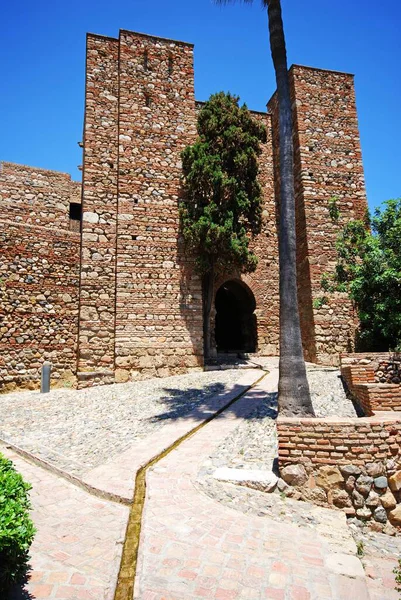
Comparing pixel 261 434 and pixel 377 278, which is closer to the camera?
pixel 261 434

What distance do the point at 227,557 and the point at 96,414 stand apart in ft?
16.7

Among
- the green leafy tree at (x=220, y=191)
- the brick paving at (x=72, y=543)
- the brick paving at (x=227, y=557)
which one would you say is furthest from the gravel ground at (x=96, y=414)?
the green leafy tree at (x=220, y=191)

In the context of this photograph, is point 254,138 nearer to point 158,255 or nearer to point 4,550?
point 158,255

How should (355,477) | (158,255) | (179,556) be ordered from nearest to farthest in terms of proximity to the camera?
1. (179,556)
2. (355,477)
3. (158,255)

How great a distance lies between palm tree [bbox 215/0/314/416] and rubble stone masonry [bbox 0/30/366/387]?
18.0 feet

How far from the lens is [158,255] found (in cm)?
1149

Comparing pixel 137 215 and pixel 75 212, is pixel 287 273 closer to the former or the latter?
pixel 137 215

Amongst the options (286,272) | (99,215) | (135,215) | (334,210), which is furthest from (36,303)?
(334,210)

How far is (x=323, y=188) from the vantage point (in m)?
13.4

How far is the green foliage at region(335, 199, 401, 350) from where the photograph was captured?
33.2 feet

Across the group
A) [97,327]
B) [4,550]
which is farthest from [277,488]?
[97,327]

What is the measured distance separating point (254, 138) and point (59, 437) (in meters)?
10.7

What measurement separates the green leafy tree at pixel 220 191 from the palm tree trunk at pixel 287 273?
4481 millimetres

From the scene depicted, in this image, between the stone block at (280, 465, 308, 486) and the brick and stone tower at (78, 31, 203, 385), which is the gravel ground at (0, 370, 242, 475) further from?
the stone block at (280, 465, 308, 486)
